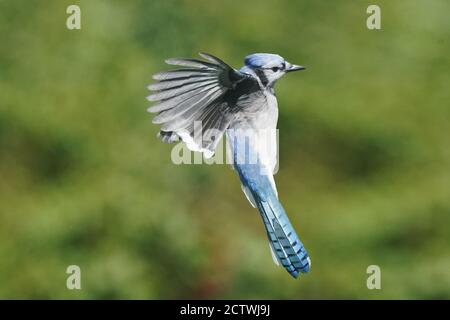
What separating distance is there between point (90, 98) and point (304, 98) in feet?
1.75

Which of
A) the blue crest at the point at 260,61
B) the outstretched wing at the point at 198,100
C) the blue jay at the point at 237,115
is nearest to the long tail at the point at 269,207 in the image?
the blue jay at the point at 237,115

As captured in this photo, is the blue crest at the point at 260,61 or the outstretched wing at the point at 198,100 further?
the blue crest at the point at 260,61

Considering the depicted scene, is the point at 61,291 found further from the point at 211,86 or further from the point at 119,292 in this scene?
the point at 211,86

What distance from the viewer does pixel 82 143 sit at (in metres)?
2.24

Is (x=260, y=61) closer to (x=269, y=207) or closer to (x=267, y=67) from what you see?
(x=267, y=67)

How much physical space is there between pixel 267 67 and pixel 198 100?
170 mm

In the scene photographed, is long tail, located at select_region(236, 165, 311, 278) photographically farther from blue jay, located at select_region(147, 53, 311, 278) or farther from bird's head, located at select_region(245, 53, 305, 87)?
bird's head, located at select_region(245, 53, 305, 87)

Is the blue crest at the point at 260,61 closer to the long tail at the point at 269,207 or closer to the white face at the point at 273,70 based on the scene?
the white face at the point at 273,70

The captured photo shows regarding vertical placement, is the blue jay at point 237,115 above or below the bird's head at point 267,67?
below

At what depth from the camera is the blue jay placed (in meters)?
1.69

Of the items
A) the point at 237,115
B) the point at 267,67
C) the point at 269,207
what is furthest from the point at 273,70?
the point at 269,207

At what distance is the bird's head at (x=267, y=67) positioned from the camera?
1779 millimetres

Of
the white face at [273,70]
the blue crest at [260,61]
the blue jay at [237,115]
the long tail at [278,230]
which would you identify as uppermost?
the blue crest at [260,61]

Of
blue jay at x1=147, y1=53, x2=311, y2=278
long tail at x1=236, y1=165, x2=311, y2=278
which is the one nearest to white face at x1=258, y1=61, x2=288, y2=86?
blue jay at x1=147, y1=53, x2=311, y2=278
